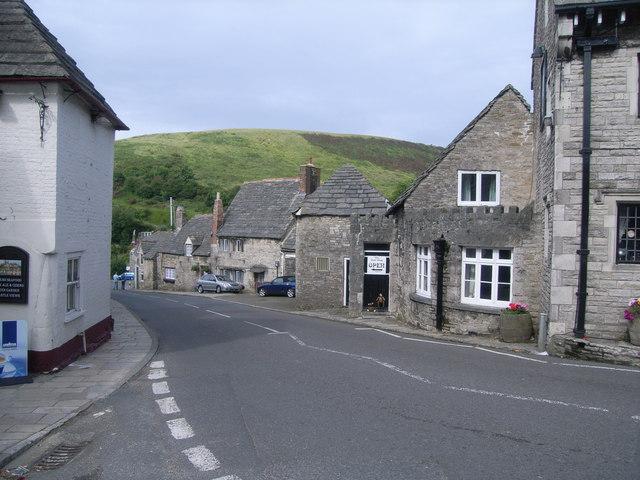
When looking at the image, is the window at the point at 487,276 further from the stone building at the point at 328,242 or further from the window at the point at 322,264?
the window at the point at 322,264

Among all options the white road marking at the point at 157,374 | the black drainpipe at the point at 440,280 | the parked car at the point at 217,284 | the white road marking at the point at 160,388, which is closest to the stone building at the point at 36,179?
the white road marking at the point at 157,374

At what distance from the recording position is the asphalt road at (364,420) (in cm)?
616

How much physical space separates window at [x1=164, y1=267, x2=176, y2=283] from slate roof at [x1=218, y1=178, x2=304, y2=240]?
9.64 metres

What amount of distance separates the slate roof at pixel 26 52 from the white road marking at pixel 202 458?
7513 millimetres

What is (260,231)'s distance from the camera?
46.6 metres

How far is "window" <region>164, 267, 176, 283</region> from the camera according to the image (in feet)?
189

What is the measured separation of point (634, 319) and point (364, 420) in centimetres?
702

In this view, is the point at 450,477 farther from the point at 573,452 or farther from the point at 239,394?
the point at 239,394

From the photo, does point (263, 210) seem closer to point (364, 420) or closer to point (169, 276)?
point (169, 276)

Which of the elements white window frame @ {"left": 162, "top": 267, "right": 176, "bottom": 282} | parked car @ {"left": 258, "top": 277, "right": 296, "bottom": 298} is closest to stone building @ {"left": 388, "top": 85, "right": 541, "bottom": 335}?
parked car @ {"left": 258, "top": 277, "right": 296, "bottom": 298}

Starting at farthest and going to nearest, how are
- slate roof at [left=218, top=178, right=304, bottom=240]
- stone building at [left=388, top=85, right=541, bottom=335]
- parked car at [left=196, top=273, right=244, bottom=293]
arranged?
parked car at [left=196, top=273, right=244, bottom=293]
slate roof at [left=218, top=178, right=304, bottom=240]
stone building at [left=388, top=85, right=541, bottom=335]

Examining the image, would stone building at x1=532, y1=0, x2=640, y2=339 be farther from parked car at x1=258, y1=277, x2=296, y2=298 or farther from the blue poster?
parked car at x1=258, y1=277, x2=296, y2=298

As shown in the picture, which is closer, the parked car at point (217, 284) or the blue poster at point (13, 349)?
the blue poster at point (13, 349)

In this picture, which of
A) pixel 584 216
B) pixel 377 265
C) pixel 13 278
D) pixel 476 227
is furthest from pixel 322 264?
pixel 13 278
